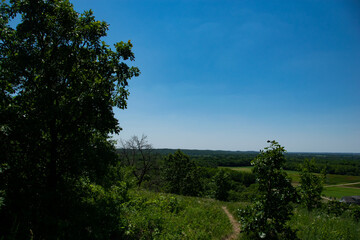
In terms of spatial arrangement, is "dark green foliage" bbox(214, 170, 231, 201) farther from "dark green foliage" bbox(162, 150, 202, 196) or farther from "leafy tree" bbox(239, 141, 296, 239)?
"leafy tree" bbox(239, 141, 296, 239)

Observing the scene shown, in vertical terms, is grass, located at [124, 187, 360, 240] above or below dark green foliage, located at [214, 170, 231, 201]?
above

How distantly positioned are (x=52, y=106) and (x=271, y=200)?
30.5ft

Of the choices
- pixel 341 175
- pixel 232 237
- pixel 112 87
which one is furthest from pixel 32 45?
pixel 341 175

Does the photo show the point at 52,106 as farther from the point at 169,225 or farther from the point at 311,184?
the point at 311,184

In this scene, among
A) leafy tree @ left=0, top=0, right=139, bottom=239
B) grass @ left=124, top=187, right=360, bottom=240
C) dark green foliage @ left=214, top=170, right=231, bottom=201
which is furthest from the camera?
dark green foliage @ left=214, top=170, right=231, bottom=201

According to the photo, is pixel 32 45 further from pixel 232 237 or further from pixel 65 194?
pixel 232 237

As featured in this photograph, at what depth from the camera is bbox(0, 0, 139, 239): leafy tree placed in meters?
5.43

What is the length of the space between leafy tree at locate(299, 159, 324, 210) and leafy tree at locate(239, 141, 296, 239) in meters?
13.6

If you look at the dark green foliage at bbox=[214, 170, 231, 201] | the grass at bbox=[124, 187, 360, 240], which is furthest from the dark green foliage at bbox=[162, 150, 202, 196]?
the grass at bbox=[124, 187, 360, 240]

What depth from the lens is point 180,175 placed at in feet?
135

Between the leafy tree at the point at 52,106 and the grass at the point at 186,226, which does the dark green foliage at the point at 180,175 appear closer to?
the grass at the point at 186,226

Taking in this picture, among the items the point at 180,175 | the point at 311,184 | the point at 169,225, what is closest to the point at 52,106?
the point at 169,225

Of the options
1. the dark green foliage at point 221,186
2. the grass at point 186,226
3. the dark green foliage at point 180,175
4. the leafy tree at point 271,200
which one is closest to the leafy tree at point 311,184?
the grass at point 186,226

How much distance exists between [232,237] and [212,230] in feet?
3.20
